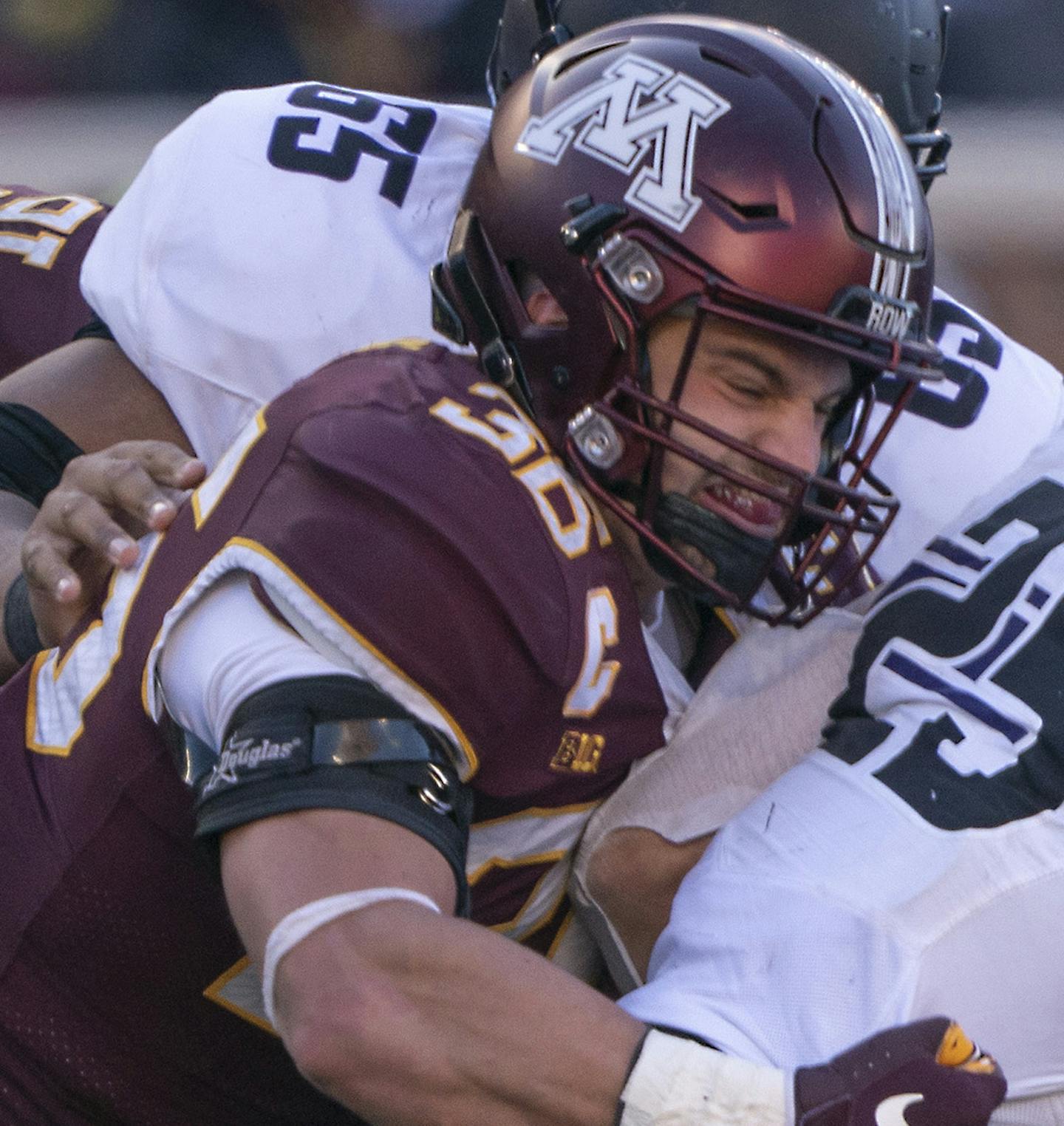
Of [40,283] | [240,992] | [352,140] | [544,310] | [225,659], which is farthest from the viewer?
[40,283]

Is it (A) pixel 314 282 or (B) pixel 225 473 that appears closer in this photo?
(B) pixel 225 473

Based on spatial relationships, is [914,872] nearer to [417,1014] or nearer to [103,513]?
[417,1014]

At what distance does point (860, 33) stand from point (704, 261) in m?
0.76

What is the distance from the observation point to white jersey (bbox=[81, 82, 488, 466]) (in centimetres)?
210

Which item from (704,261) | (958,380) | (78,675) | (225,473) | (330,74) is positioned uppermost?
(704,261)

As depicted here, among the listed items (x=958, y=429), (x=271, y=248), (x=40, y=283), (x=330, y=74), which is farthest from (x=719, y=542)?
(x=330, y=74)

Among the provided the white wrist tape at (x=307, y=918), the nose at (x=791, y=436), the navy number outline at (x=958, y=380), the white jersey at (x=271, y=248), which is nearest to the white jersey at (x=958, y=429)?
the navy number outline at (x=958, y=380)

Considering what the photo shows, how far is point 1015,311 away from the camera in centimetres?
476

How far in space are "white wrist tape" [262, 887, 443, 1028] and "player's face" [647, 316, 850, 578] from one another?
583 mm

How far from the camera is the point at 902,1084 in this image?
1.15m

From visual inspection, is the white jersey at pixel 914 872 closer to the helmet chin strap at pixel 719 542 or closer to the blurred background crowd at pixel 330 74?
the helmet chin strap at pixel 719 542

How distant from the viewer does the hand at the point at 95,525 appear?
163 cm

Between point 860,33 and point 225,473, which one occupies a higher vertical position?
point 860,33

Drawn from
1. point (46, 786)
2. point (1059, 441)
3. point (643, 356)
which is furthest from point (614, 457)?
point (46, 786)
